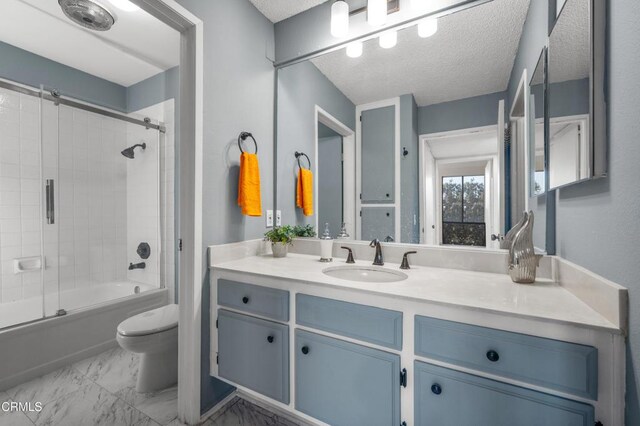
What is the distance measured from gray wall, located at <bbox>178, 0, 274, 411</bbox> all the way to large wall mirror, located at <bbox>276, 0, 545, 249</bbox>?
163 mm

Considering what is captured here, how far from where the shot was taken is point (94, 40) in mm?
2266

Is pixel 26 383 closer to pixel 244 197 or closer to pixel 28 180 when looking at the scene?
pixel 28 180

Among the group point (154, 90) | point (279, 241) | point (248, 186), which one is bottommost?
point (279, 241)

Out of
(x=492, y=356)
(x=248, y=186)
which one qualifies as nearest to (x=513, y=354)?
(x=492, y=356)

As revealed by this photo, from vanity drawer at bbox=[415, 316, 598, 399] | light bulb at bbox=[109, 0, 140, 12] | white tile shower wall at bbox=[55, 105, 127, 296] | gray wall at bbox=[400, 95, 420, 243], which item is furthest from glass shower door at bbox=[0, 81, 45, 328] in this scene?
vanity drawer at bbox=[415, 316, 598, 399]

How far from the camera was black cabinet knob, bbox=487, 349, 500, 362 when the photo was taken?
0.82 meters

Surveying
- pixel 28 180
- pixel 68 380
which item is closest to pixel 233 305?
pixel 68 380

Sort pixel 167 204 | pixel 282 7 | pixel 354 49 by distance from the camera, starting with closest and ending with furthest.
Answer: pixel 354 49 < pixel 282 7 < pixel 167 204

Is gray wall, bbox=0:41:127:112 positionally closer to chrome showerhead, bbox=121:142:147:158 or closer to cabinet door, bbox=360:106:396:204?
chrome showerhead, bbox=121:142:147:158

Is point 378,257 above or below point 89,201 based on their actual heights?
below

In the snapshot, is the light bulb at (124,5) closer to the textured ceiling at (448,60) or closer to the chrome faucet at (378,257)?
the textured ceiling at (448,60)

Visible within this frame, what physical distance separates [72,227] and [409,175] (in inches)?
119

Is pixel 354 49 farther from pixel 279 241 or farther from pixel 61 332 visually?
pixel 61 332

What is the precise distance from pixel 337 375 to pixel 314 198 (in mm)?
1116
